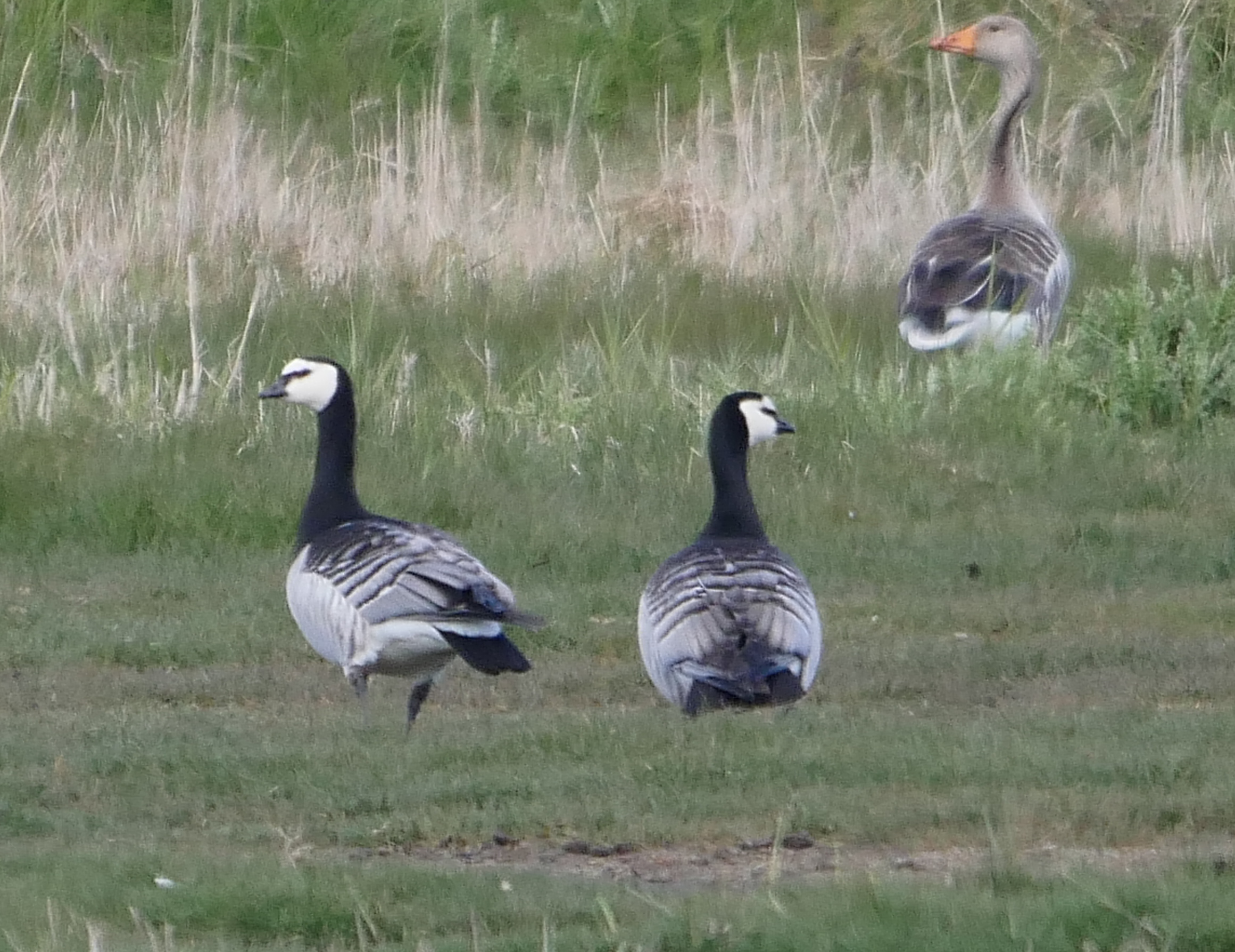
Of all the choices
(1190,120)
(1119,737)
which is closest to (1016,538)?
(1119,737)

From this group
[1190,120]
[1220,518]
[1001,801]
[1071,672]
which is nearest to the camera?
[1001,801]

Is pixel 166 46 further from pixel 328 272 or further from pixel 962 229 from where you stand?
pixel 962 229

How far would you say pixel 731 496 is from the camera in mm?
8297

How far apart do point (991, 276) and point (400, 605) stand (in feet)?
19.6

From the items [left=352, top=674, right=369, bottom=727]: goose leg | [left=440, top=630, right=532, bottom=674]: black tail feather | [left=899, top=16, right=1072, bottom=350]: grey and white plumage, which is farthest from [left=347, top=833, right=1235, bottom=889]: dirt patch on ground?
[left=899, top=16, right=1072, bottom=350]: grey and white plumage

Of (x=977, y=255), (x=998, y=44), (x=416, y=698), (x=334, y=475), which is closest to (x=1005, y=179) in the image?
(x=977, y=255)

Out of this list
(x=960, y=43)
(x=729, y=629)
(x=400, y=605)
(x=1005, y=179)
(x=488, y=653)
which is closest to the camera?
(x=729, y=629)

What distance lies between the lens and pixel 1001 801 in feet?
19.5

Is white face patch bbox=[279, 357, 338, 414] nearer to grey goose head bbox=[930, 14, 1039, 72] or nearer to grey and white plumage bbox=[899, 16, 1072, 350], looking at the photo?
grey and white plumage bbox=[899, 16, 1072, 350]

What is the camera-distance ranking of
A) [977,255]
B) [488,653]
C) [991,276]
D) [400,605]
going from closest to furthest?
[488,653] → [400,605] → [991,276] → [977,255]

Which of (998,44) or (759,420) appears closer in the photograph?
(759,420)

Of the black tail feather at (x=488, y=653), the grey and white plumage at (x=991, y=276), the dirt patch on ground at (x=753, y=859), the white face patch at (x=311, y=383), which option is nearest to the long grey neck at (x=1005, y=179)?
the grey and white plumage at (x=991, y=276)

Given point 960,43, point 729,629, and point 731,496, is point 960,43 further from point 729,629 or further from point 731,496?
point 729,629

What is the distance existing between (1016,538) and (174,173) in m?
7.64
